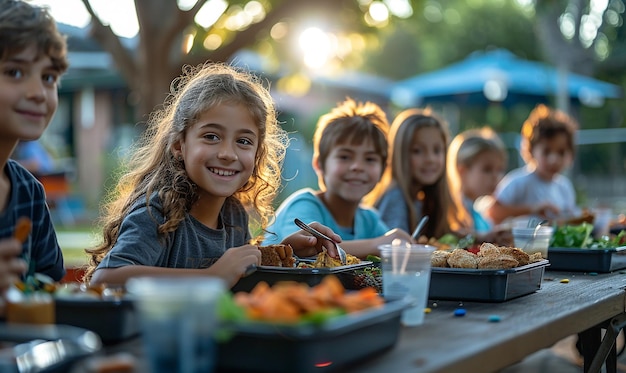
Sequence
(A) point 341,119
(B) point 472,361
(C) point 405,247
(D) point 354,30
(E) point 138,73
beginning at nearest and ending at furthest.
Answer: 1. (B) point 472,361
2. (C) point 405,247
3. (A) point 341,119
4. (E) point 138,73
5. (D) point 354,30

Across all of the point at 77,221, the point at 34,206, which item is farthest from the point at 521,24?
the point at 34,206

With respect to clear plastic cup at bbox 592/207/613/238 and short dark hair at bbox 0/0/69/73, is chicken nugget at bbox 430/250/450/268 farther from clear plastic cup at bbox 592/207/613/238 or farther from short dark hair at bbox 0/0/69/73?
clear plastic cup at bbox 592/207/613/238

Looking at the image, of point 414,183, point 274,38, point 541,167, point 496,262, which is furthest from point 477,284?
point 274,38

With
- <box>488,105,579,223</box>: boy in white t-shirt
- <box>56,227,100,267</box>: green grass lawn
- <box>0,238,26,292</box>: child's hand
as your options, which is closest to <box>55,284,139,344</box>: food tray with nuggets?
<box>0,238,26,292</box>: child's hand

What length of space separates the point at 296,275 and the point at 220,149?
0.58m

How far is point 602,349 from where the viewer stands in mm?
2523

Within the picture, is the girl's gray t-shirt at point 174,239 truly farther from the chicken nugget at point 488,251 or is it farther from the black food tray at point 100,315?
the chicken nugget at point 488,251

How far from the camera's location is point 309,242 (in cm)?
249

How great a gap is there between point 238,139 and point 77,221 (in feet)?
42.0

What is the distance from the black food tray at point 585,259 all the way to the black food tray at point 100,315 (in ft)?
6.67

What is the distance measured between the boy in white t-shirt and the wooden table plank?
2983mm

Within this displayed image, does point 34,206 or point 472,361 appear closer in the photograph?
point 472,361

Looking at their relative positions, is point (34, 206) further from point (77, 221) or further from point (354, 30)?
point (77, 221)

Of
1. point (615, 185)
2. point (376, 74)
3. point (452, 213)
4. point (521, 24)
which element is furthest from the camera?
point (376, 74)
